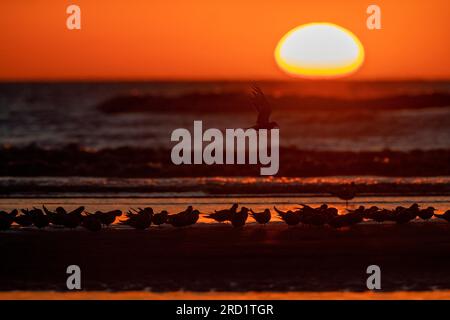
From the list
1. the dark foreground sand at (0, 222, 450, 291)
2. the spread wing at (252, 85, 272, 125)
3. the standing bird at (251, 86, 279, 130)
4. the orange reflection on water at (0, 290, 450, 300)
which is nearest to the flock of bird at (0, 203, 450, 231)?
the dark foreground sand at (0, 222, 450, 291)

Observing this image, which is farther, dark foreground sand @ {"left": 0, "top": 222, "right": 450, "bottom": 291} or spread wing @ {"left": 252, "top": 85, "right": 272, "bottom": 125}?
spread wing @ {"left": 252, "top": 85, "right": 272, "bottom": 125}

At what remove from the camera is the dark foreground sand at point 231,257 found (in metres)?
10.4

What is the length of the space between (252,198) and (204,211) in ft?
6.27

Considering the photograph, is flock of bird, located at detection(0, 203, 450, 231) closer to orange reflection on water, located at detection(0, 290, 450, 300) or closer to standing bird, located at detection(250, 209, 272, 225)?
standing bird, located at detection(250, 209, 272, 225)

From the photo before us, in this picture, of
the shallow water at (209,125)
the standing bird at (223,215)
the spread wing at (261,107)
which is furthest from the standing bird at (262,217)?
the shallow water at (209,125)

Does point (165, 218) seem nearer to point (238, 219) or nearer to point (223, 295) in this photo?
point (238, 219)

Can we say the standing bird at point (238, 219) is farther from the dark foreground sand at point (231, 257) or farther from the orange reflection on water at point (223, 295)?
the orange reflection on water at point (223, 295)

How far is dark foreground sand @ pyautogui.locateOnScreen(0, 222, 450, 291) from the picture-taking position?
34.2 feet

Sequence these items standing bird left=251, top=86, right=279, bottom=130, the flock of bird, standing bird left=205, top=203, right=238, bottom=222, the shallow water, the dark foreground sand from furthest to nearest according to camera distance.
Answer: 1. the shallow water
2. standing bird left=251, top=86, right=279, bottom=130
3. standing bird left=205, top=203, right=238, bottom=222
4. the flock of bird
5. the dark foreground sand


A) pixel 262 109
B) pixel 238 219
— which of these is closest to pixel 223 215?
pixel 238 219

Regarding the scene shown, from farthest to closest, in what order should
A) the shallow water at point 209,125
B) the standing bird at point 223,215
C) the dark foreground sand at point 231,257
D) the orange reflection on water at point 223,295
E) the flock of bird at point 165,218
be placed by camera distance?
the shallow water at point 209,125, the standing bird at point 223,215, the flock of bird at point 165,218, the dark foreground sand at point 231,257, the orange reflection on water at point 223,295

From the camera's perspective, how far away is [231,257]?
11477mm

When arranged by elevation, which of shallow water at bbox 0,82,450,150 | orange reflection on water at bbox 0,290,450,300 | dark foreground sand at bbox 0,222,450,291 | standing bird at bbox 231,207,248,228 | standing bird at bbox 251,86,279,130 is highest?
shallow water at bbox 0,82,450,150
